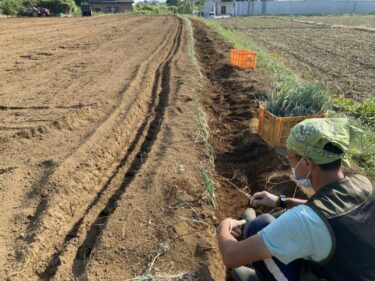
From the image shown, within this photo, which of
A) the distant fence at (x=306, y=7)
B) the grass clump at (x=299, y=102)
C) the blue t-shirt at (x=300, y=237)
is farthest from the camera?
the distant fence at (x=306, y=7)

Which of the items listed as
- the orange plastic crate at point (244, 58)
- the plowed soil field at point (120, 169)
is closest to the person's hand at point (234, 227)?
the plowed soil field at point (120, 169)

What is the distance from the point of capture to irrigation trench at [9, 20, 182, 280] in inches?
116

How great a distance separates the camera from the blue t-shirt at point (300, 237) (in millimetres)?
1828

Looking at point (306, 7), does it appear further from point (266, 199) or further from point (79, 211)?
point (266, 199)

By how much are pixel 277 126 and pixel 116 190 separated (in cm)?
226

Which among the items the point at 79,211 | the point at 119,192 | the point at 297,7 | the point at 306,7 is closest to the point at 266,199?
the point at 119,192

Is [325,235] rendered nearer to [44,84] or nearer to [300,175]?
[300,175]

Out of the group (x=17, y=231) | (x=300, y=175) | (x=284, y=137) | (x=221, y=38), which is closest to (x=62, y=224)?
(x=17, y=231)

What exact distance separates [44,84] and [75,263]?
5.33 m

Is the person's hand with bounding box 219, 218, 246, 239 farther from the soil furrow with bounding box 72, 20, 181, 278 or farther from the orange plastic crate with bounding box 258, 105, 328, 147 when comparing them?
the orange plastic crate with bounding box 258, 105, 328, 147

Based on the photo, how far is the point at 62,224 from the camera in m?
3.40

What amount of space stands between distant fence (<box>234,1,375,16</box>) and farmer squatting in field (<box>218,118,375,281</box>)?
211 ft

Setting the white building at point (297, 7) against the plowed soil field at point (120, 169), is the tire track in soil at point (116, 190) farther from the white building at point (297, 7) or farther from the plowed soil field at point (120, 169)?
the white building at point (297, 7)

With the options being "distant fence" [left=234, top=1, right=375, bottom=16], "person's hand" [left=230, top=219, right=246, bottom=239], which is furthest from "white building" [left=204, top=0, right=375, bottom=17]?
"person's hand" [left=230, top=219, right=246, bottom=239]
